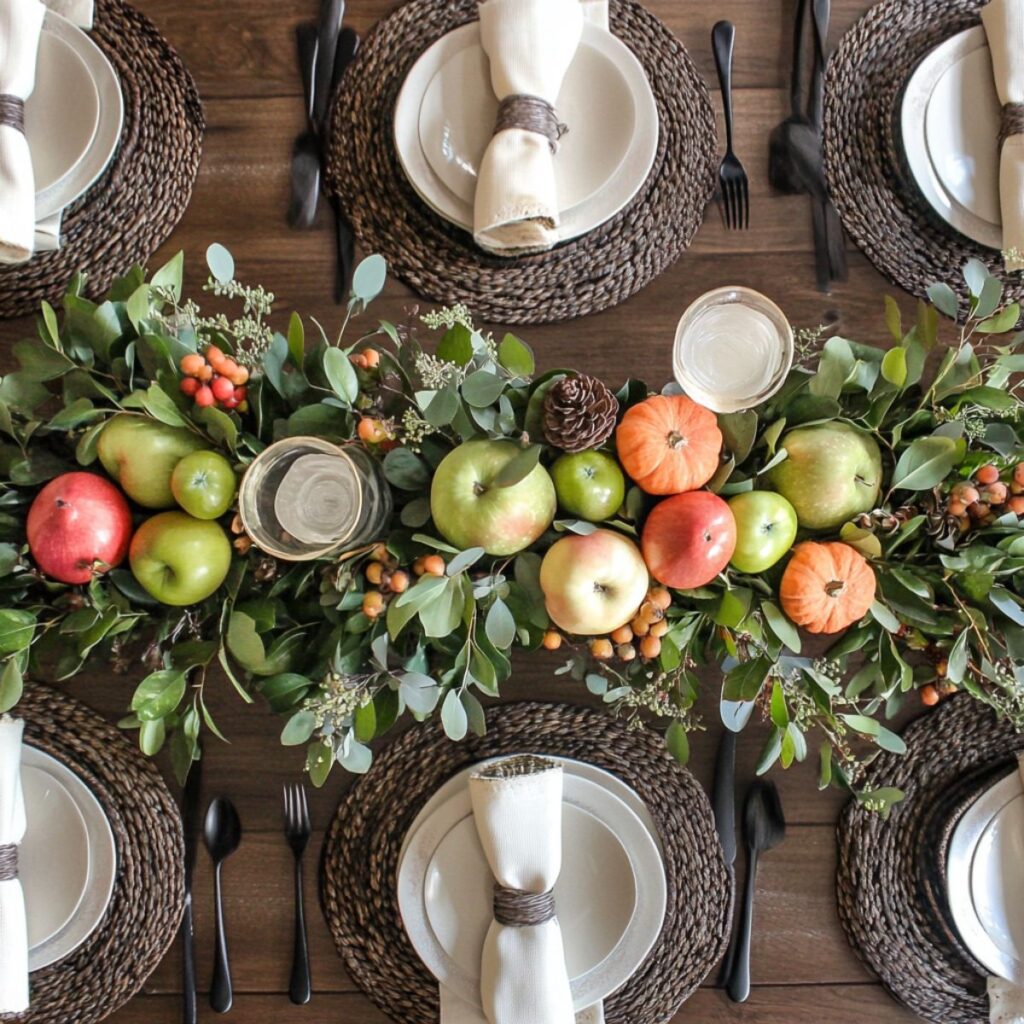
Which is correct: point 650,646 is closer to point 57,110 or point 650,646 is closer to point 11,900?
point 11,900

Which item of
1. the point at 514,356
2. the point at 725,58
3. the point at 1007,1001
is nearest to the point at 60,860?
the point at 514,356

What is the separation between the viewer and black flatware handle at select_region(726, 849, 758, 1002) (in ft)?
3.22

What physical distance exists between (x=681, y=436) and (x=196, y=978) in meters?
0.86

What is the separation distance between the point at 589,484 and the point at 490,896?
1.72 ft

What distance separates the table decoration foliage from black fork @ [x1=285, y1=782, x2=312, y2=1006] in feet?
0.69

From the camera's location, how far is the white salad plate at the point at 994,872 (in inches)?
37.7

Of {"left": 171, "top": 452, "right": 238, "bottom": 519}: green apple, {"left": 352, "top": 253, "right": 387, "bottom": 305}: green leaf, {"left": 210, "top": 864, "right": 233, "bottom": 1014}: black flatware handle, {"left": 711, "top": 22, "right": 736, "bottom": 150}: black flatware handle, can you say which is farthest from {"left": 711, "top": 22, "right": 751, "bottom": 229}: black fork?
{"left": 210, "top": 864, "right": 233, "bottom": 1014}: black flatware handle

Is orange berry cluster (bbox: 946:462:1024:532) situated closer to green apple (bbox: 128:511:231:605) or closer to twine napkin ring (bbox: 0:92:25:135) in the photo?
green apple (bbox: 128:511:231:605)

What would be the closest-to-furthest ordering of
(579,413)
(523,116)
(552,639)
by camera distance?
(579,413) < (552,639) < (523,116)

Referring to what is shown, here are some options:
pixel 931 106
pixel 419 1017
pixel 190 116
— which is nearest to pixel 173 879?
pixel 419 1017

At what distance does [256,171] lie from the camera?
100 cm

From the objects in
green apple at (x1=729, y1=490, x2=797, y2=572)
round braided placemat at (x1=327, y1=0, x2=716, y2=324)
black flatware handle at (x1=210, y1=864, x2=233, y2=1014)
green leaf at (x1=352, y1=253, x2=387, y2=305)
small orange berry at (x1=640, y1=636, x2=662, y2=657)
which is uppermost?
round braided placemat at (x1=327, y1=0, x2=716, y2=324)

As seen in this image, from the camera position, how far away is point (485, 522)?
713 mm

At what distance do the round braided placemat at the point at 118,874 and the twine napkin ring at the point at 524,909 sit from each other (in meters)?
0.39
